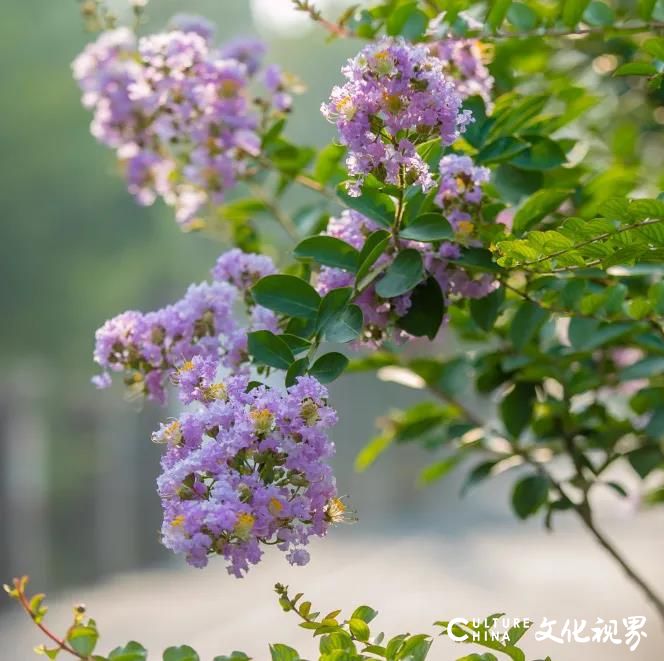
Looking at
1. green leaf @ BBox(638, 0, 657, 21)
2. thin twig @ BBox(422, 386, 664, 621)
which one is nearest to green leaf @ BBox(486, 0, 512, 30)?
green leaf @ BBox(638, 0, 657, 21)

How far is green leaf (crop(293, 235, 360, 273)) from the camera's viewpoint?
0.88 metres

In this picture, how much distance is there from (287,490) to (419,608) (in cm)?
246

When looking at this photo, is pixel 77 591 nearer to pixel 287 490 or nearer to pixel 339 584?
pixel 339 584

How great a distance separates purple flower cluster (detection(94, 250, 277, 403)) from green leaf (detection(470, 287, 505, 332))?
18 centimetres

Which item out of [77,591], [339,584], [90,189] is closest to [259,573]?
[77,591]

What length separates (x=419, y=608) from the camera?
3.06 m

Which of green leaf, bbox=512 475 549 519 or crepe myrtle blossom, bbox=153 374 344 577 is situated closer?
crepe myrtle blossom, bbox=153 374 344 577

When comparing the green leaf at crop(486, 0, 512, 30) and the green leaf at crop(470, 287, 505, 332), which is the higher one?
the green leaf at crop(486, 0, 512, 30)

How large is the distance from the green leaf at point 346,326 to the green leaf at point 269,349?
34mm

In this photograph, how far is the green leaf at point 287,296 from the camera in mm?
864

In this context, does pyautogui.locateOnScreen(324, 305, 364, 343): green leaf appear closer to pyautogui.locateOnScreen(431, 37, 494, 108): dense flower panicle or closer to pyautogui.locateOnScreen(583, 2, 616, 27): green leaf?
pyautogui.locateOnScreen(431, 37, 494, 108): dense flower panicle

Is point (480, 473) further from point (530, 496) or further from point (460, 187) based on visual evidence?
point (460, 187)

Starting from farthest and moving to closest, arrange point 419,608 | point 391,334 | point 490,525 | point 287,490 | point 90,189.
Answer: point 90,189 → point 490,525 → point 419,608 → point 391,334 → point 287,490

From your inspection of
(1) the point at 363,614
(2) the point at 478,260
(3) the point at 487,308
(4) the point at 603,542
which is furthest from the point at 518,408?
(1) the point at 363,614
